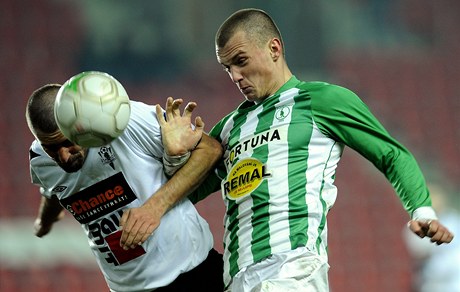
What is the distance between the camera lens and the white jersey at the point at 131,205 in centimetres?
323

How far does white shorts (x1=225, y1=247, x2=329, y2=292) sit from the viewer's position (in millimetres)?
2959

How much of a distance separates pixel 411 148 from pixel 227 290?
626 cm

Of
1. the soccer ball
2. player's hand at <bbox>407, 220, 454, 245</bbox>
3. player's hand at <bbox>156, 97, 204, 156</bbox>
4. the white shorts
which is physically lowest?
the white shorts

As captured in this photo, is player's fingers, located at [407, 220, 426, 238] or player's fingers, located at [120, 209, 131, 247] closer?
player's fingers, located at [407, 220, 426, 238]

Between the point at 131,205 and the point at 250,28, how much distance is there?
81 cm

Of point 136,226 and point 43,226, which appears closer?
point 136,226

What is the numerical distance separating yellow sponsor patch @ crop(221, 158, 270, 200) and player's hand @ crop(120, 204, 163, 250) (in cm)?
31

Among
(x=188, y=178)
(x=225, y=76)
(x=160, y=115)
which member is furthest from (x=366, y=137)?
(x=225, y=76)

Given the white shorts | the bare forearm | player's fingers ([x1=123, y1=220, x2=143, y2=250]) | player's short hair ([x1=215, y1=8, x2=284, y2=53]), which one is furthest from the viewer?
player's short hair ([x1=215, y1=8, x2=284, y2=53])

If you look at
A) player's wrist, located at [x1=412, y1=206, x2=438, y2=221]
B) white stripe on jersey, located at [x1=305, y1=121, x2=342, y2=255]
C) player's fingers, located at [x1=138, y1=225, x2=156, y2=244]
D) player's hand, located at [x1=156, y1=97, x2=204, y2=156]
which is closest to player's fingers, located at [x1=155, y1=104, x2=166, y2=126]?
player's hand, located at [x1=156, y1=97, x2=204, y2=156]

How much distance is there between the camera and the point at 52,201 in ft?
12.5

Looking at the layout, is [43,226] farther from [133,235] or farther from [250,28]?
[250,28]

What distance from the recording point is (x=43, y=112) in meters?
3.11

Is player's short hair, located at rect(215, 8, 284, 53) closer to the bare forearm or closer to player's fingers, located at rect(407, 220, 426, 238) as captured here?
the bare forearm
